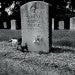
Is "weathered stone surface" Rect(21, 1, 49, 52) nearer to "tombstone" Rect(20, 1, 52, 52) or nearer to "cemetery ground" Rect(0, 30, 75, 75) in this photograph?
"tombstone" Rect(20, 1, 52, 52)

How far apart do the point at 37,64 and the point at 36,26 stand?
2.83 m

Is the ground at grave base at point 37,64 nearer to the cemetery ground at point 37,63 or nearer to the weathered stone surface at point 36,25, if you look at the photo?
the cemetery ground at point 37,63

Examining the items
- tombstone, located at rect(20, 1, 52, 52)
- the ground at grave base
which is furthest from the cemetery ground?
tombstone, located at rect(20, 1, 52, 52)

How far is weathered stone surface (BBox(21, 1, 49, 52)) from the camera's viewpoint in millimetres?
10648

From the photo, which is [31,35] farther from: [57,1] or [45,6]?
[57,1]

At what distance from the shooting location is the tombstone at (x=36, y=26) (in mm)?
10648

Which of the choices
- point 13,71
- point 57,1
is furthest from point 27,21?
point 57,1

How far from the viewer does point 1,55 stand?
10.1m

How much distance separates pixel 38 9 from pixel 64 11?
19.9 meters

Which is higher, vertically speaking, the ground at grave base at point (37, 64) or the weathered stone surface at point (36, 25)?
the weathered stone surface at point (36, 25)

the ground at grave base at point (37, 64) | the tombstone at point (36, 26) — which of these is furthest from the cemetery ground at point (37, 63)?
the tombstone at point (36, 26)

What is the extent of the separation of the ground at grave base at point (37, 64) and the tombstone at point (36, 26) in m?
0.41

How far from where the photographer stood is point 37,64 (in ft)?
27.2

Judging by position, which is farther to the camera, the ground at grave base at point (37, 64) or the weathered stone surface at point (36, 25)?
the weathered stone surface at point (36, 25)
